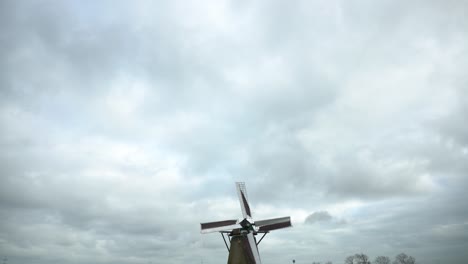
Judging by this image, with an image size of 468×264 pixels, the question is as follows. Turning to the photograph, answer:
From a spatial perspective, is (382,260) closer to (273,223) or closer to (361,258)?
(361,258)

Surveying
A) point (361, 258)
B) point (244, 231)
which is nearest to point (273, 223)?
point (244, 231)

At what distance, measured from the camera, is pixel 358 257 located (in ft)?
490

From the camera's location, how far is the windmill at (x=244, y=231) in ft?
129

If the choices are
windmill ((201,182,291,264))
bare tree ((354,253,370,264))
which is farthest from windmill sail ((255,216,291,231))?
bare tree ((354,253,370,264))

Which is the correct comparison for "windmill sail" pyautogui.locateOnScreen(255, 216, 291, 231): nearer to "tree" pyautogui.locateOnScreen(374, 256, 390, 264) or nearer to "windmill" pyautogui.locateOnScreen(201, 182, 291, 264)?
"windmill" pyautogui.locateOnScreen(201, 182, 291, 264)

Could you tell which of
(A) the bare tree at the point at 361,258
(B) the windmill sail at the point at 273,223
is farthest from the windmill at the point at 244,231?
(A) the bare tree at the point at 361,258

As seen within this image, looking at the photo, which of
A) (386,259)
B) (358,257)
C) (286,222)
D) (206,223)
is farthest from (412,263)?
(206,223)

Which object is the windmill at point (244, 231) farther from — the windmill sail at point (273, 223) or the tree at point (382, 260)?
the tree at point (382, 260)

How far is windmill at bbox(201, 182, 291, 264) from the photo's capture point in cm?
3938

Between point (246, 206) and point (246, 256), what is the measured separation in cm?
1061

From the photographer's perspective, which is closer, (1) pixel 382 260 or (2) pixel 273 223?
(2) pixel 273 223

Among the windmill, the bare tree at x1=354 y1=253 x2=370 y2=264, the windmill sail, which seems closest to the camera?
the windmill

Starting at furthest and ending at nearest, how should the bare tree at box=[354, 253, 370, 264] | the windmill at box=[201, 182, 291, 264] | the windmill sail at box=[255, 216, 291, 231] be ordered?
1. the bare tree at box=[354, 253, 370, 264]
2. the windmill sail at box=[255, 216, 291, 231]
3. the windmill at box=[201, 182, 291, 264]

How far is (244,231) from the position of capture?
42125 mm
